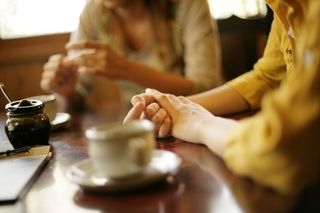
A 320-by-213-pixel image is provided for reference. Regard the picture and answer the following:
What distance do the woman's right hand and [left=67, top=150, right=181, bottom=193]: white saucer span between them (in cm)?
98

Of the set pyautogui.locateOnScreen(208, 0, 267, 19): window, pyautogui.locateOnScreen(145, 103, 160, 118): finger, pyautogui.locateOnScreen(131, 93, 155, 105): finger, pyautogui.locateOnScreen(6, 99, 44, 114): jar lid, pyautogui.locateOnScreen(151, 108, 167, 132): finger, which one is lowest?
pyautogui.locateOnScreen(208, 0, 267, 19): window

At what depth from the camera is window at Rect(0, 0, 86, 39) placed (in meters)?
3.16

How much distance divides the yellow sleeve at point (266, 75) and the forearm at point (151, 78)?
436 millimetres

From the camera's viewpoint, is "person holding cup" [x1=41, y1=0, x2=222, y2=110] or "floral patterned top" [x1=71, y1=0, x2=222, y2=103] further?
"floral patterned top" [x1=71, y1=0, x2=222, y2=103]

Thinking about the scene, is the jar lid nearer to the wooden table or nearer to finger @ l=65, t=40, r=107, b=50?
the wooden table

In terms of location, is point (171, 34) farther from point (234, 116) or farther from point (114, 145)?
point (114, 145)

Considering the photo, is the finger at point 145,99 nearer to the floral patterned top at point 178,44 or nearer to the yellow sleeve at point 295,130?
the yellow sleeve at point 295,130

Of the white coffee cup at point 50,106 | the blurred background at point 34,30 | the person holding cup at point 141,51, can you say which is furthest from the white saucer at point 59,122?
the blurred background at point 34,30

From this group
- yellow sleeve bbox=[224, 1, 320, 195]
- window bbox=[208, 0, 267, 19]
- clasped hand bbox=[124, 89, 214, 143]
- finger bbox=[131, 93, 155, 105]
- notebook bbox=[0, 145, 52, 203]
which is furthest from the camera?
window bbox=[208, 0, 267, 19]

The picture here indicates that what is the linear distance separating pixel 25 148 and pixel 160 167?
41cm

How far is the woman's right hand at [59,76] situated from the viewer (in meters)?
1.86

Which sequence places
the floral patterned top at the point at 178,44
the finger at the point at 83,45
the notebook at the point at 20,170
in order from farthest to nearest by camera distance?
the floral patterned top at the point at 178,44
the finger at the point at 83,45
the notebook at the point at 20,170

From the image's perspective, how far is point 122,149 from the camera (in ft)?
2.62

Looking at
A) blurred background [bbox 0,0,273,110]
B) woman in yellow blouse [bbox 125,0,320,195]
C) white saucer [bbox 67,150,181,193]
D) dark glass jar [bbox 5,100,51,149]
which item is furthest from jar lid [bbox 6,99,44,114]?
blurred background [bbox 0,0,273,110]
